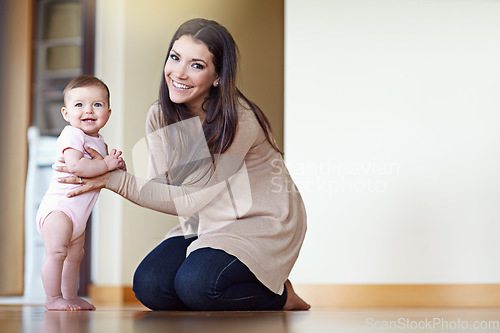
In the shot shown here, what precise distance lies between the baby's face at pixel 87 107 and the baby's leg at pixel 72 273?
0.90 feet

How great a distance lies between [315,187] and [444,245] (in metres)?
0.58

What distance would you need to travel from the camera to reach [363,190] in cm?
252

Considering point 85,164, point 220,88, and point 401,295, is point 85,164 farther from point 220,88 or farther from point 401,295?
point 401,295

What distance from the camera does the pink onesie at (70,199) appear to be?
1.40m

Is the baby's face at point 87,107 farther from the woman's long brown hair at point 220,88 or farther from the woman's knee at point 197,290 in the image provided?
the woman's knee at point 197,290

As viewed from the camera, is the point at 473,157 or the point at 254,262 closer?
the point at 254,262

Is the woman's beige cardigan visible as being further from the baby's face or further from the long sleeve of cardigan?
the baby's face

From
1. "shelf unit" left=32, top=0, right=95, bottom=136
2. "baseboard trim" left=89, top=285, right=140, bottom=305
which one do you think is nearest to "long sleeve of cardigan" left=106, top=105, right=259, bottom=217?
"baseboard trim" left=89, top=285, right=140, bottom=305

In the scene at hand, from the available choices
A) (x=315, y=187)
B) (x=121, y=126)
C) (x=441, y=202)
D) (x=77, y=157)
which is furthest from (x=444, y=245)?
(x=77, y=157)

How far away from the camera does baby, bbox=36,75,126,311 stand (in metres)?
1.37

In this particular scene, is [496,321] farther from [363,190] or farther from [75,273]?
[363,190]

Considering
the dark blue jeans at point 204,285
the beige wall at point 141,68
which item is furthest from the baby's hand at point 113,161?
the beige wall at point 141,68

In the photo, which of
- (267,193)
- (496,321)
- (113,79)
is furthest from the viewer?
(113,79)

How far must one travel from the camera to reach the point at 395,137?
99.4 inches
